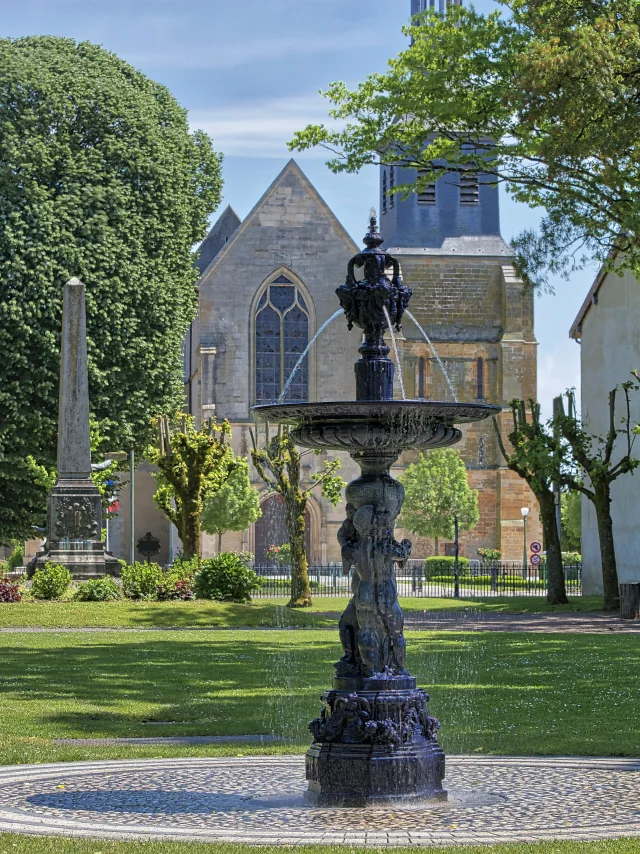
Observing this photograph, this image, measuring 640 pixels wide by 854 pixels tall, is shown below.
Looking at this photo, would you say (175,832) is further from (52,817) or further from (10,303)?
(10,303)

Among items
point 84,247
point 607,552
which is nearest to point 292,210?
point 84,247

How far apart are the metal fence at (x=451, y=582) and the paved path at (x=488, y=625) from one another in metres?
10.6

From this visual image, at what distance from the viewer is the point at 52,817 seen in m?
8.96

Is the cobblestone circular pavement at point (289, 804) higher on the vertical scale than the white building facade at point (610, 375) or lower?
lower

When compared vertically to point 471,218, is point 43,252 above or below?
below

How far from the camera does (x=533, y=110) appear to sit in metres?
18.4

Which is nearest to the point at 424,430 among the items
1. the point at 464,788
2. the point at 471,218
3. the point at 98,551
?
the point at 464,788

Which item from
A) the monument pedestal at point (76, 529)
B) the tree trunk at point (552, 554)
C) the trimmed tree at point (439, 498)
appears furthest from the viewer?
the trimmed tree at point (439, 498)

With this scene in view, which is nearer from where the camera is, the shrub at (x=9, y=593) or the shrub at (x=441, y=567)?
the shrub at (x=9, y=593)

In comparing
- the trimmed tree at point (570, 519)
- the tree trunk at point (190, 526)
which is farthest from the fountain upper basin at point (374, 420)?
the trimmed tree at point (570, 519)

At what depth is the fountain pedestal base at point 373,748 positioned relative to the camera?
9.72 m

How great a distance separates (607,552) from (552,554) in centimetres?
285

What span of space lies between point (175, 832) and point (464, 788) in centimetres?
254

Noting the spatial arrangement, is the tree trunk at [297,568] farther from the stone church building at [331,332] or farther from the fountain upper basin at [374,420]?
the fountain upper basin at [374,420]
